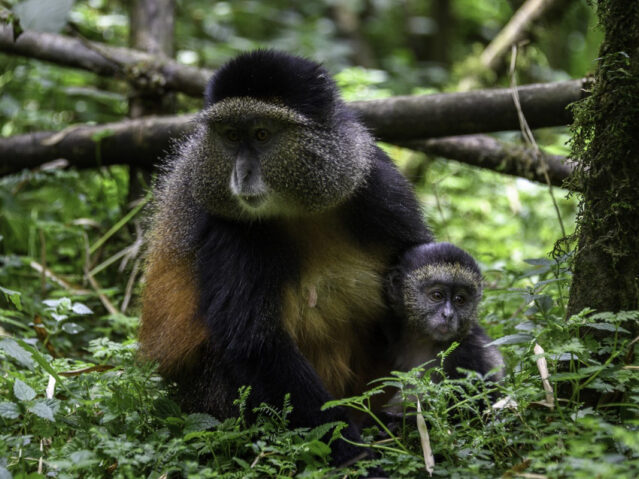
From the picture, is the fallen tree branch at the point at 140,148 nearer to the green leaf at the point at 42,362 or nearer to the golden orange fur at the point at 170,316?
the golden orange fur at the point at 170,316

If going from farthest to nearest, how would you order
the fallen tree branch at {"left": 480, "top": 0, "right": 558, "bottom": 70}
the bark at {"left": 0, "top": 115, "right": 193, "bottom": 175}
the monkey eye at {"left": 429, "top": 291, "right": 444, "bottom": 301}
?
the fallen tree branch at {"left": 480, "top": 0, "right": 558, "bottom": 70} → the bark at {"left": 0, "top": 115, "right": 193, "bottom": 175} → the monkey eye at {"left": 429, "top": 291, "right": 444, "bottom": 301}

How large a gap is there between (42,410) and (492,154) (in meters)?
4.37

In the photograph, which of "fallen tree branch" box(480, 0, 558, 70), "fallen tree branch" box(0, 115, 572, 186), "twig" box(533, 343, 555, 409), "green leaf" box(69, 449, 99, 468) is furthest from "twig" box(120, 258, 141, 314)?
"fallen tree branch" box(480, 0, 558, 70)

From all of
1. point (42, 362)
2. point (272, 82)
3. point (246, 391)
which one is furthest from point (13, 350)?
point (272, 82)

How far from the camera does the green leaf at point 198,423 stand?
3307 mm

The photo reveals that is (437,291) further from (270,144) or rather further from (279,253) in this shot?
(270,144)

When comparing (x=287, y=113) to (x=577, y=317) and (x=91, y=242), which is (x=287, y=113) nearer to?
(x=577, y=317)

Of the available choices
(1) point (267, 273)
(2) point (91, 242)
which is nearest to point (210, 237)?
(1) point (267, 273)

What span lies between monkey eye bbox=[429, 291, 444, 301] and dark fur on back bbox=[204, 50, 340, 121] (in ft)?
4.17

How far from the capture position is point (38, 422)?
3.36 m

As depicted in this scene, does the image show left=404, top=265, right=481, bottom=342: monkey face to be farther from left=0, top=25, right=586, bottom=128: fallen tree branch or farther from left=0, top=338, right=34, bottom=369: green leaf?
left=0, top=338, right=34, bottom=369: green leaf

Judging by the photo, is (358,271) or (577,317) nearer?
(577,317)

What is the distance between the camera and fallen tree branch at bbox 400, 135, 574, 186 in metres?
5.99

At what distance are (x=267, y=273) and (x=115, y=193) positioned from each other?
148 inches
